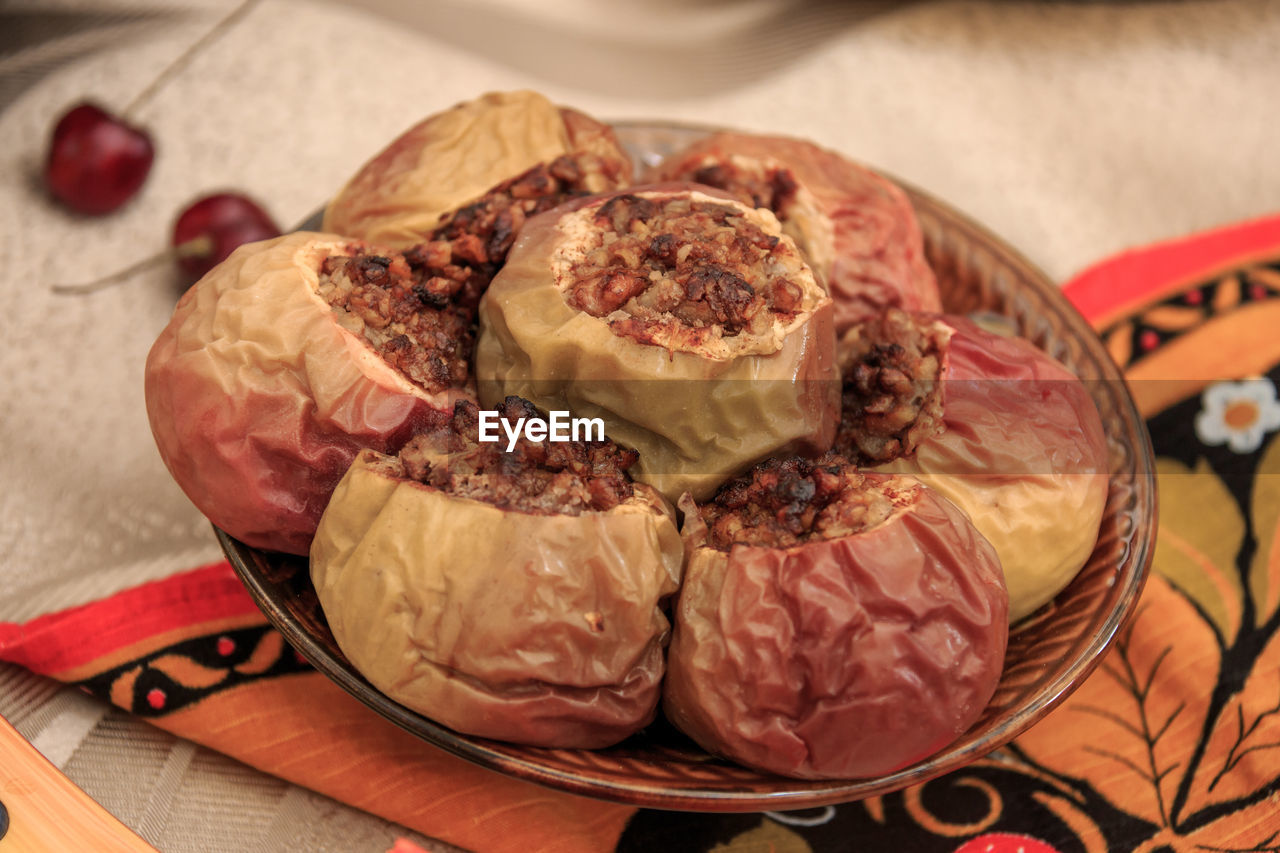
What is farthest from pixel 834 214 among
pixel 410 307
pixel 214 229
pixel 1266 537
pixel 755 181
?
pixel 214 229

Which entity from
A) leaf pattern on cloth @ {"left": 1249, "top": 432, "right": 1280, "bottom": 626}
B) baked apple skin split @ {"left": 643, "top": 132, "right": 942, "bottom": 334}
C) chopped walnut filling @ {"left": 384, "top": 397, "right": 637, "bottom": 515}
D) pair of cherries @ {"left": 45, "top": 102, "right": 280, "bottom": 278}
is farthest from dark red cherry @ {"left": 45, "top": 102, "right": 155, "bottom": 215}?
leaf pattern on cloth @ {"left": 1249, "top": 432, "right": 1280, "bottom": 626}

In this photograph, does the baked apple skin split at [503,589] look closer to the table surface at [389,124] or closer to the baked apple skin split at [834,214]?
the table surface at [389,124]

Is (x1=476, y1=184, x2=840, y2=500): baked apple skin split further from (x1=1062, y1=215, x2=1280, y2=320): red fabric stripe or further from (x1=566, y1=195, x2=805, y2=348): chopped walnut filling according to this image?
(x1=1062, y1=215, x2=1280, y2=320): red fabric stripe

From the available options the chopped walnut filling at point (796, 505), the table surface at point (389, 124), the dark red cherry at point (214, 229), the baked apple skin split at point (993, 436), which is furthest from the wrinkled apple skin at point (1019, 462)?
the dark red cherry at point (214, 229)


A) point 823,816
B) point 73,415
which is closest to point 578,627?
point 823,816

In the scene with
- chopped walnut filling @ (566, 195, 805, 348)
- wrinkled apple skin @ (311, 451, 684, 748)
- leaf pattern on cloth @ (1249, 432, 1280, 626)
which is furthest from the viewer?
leaf pattern on cloth @ (1249, 432, 1280, 626)

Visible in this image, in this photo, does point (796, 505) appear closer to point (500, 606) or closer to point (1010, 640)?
point (500, 606)
